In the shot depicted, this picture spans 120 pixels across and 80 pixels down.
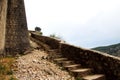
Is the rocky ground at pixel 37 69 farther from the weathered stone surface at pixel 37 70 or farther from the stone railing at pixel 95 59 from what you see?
the stone railing at pixel 95 59

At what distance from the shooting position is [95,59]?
1302cm

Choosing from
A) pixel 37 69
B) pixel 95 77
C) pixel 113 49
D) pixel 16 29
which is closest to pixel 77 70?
pixel 95 77

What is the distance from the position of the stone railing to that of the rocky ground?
1219 mm

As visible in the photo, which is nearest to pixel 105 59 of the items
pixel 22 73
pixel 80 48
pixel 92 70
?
pixel 92 70

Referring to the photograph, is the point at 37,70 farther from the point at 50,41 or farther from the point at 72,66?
the point at 50,41

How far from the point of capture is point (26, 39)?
16.5m

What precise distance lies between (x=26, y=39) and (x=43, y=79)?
528cm

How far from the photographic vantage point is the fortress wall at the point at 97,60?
11.8 m

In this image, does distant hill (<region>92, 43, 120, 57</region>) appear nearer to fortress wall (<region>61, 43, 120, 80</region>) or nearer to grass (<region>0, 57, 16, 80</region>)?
fortress wall (<region>61, 43, 120, 80</region>)

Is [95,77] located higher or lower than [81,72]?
lower

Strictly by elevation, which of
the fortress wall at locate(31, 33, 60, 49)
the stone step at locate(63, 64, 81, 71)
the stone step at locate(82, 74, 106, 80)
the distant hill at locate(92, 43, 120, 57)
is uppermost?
the fortress wall at locate(31, 33, 60, 49)

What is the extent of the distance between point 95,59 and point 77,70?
0.92m

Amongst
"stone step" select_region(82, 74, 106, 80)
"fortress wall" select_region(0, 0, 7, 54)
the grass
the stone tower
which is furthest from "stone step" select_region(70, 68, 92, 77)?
the stone tower

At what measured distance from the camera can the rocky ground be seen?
11938mm
